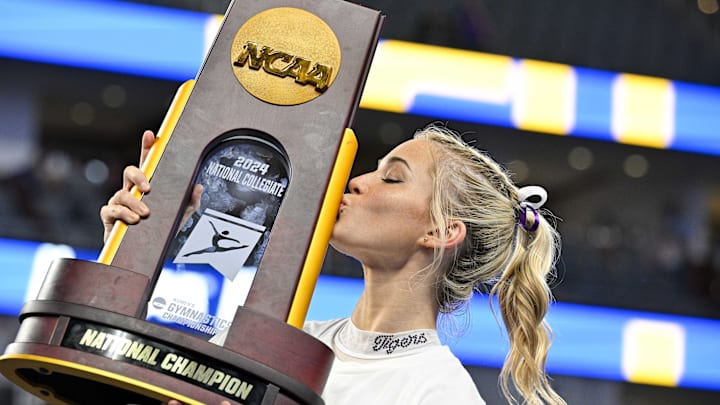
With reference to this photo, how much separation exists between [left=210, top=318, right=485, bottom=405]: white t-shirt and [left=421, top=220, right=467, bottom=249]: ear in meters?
0.13

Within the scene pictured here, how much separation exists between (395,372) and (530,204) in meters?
0.43

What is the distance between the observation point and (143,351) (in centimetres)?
109

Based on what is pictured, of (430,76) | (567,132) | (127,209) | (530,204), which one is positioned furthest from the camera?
(567,132)

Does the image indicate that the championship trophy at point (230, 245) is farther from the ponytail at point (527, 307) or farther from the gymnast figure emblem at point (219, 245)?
the ponytail at point (527, 307)

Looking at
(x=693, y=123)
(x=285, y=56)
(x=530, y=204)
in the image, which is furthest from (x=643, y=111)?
(x=285, y=56)

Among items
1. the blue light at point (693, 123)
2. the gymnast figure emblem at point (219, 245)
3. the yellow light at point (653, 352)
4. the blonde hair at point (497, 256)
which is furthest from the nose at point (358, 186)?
the blue light at point (693, 123)

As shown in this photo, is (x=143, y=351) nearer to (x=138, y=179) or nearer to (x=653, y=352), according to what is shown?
(x=138, y=179)

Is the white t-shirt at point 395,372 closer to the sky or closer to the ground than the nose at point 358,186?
closer to the ground

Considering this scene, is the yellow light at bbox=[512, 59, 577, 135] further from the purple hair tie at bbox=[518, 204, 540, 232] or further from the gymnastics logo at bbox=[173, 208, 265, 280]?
the gymnastics logo at bbox=[173, 208, 265, 280]

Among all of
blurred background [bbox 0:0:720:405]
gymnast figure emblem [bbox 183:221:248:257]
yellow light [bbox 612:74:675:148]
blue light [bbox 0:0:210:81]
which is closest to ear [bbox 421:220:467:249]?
gymnast figure emblem [bbox 183:221:248:257]

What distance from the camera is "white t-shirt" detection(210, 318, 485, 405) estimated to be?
138 cm

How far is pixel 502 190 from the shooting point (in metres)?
1.66

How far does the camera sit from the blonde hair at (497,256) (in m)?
1.57

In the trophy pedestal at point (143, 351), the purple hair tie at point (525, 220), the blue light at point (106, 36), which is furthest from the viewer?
the blue light at point (106, 36)
